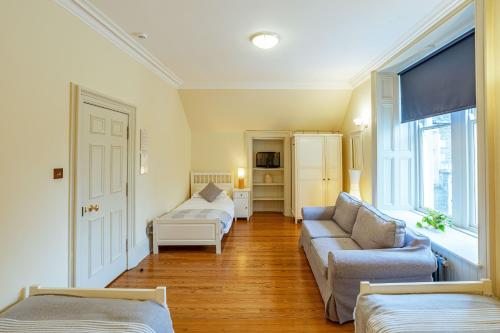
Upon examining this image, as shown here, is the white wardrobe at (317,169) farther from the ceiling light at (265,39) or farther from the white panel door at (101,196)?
the white panel door at (101,196)

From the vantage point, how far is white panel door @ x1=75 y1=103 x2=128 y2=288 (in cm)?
260

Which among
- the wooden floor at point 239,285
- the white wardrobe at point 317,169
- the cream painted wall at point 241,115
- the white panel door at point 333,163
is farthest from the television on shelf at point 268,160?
the wooden floor at point 239,285

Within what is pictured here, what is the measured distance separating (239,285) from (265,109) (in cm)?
384

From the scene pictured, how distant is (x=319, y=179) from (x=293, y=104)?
5.58 ft

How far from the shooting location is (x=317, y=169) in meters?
5.85

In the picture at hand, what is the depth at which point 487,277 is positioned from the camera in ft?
6.42

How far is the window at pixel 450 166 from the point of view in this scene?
9.36 feet

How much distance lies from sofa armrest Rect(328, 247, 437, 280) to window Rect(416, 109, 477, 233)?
3.49 feet

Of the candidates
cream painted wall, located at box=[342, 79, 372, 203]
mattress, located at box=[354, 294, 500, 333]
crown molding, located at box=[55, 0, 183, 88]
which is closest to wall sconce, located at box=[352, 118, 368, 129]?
cream painted wall, located at box=[342, 79, 372, 203]

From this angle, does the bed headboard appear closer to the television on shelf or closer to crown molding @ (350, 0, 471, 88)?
the television on shelf

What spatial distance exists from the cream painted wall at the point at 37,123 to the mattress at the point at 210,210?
202 cm

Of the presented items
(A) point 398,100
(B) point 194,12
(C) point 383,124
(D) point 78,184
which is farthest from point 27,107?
(A) point 398,100

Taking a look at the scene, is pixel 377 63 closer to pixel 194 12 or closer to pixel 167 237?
pixel 194 12

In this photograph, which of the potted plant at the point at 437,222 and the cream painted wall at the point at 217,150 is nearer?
the potted plant at the point at 437,222
